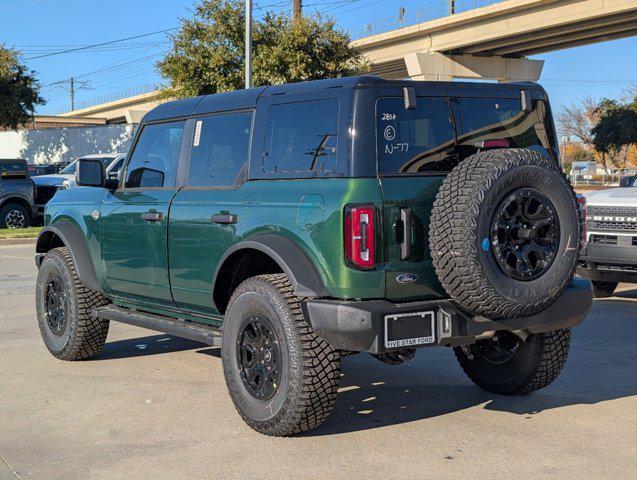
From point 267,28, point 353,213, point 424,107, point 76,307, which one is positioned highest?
point 267,28

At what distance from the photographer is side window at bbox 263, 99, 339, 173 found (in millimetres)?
5102

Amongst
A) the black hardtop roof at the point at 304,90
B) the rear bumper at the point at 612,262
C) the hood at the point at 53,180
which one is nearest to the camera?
the black hardtop roof at the point at 304,90

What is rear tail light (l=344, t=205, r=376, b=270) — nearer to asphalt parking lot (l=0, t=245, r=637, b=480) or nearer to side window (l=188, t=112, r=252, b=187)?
asphalt parking lot (l=0, t=245, r=637, b=480)

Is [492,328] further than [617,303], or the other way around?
[617,303]

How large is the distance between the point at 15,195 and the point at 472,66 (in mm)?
33158

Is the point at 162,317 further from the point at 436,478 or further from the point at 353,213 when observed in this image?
the point at 436,478

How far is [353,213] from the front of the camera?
4.71m

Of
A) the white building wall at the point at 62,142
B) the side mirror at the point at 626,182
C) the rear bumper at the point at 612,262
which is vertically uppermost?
the white building wall at the point at 62,142

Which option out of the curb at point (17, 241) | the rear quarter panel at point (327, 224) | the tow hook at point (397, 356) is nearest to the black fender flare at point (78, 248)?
the rear quarter panel at point (327, 224)

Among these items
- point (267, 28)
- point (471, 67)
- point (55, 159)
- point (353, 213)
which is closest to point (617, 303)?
point (353, 213)

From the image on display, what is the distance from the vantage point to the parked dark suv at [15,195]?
21344 millimetres

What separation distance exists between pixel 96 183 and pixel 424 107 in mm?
2819

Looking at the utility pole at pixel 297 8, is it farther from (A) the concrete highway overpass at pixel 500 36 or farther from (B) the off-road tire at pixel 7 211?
(B) the off-road tire at pixel 7 211

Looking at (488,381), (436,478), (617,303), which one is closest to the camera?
(436,478)
